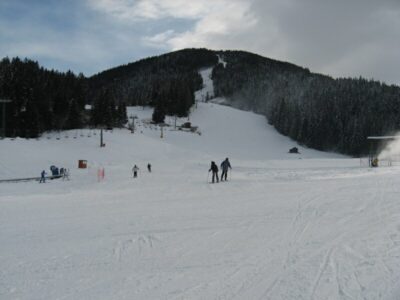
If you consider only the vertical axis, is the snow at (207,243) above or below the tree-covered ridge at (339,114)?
below

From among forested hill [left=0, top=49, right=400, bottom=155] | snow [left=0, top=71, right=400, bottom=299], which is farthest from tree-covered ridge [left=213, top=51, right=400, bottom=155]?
snow [left=0, top=71, right=400, bottom=299]

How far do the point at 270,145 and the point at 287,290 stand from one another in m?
82.1

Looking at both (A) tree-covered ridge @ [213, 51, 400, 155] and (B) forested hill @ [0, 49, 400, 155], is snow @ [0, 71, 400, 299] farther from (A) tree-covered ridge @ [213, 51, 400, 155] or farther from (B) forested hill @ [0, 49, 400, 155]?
(A) tree-covered ridge @ [213, 51, 400, 155]

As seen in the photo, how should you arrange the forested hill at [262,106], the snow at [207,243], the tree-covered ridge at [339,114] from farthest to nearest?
the tree-covered ridge at [339,114]
the forested hill at [262,106]
the snow at [207,243]

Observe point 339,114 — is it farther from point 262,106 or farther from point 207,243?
point 207,243

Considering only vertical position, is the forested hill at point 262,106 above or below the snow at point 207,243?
above

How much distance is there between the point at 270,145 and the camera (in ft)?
285

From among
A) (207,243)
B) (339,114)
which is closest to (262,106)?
(339,114)

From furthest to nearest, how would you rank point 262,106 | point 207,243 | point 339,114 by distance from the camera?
point 262,106
point 339,114
point 207,243

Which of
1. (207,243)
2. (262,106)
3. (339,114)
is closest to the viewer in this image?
(207,243)

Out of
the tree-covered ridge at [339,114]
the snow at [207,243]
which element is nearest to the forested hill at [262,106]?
the tree-covered ridge at [339,114]

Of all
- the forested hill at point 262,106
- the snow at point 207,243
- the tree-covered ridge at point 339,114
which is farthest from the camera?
the tree-covered ridge at point 339,114

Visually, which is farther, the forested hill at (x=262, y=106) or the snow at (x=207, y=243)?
the forested hill at (x=262, y=106)

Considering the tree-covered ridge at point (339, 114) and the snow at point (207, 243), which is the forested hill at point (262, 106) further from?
the snow at point (207, 243)
